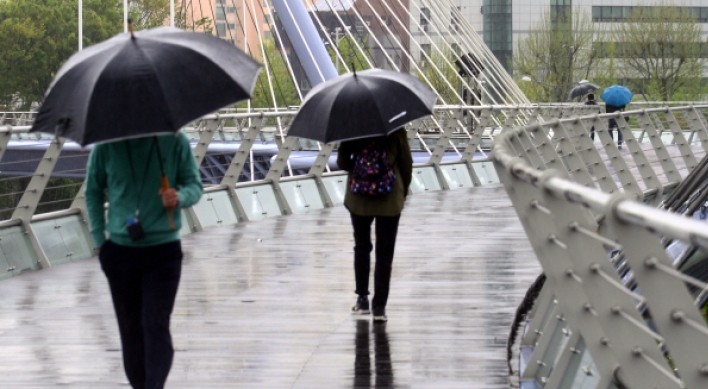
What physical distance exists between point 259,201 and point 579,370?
429 inches

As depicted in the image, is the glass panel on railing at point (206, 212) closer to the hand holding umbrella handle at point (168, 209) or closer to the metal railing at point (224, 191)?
the metal railing at point (224, 191)

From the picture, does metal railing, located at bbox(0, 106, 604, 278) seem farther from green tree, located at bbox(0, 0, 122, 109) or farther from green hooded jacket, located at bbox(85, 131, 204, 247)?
green tree, located at bbox(0, 0, 122, 109)

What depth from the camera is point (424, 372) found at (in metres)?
6.39

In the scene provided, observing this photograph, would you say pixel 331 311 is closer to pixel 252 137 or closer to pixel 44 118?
pixel 44 118

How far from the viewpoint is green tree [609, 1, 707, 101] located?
64.1 metres

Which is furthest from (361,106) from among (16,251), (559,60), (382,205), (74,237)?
(559,60)

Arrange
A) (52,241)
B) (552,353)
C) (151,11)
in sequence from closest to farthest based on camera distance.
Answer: (552,353)
(52,241)
(151,11)

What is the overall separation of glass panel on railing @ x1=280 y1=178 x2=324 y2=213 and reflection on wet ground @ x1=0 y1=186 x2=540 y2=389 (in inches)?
129

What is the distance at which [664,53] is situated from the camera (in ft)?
218

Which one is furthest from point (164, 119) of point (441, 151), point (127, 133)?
point (441, 151)

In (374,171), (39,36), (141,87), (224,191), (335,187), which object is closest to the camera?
(141,87)

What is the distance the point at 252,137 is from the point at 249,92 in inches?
389

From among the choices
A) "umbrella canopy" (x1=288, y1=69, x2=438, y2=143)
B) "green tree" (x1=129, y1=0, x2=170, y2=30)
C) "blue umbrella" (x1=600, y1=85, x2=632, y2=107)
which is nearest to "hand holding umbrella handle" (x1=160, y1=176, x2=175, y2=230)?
"umbrella canopy" (x1=288, y1=69, x2=438, y2=143)

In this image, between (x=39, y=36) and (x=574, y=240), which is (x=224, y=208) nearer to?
(x=574, y=240)
